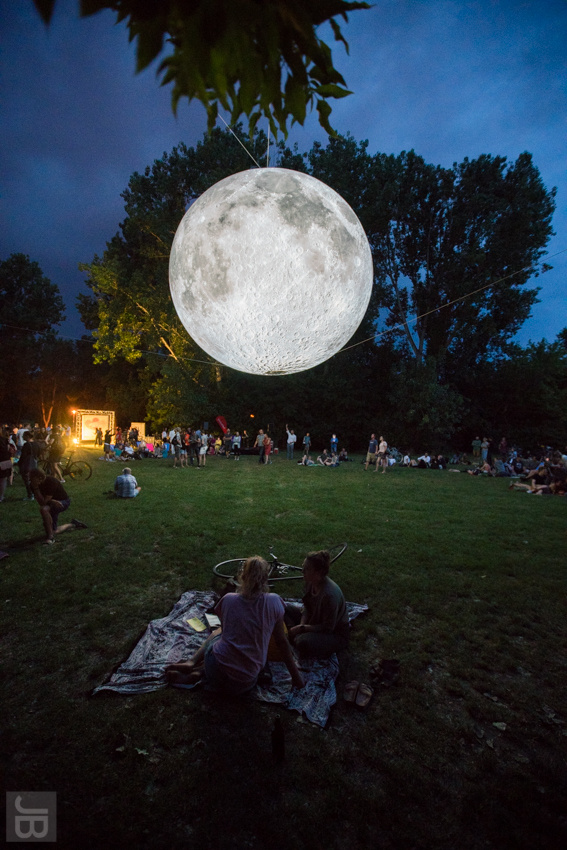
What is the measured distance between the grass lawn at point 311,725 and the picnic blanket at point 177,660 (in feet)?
0.37

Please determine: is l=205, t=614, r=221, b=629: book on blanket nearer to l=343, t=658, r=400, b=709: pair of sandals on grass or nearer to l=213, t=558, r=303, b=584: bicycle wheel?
l=213, t=558, r=303, b=584: bicycle wheel

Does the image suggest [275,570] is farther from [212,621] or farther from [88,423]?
[88,423]

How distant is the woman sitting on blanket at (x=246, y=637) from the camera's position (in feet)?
10.5

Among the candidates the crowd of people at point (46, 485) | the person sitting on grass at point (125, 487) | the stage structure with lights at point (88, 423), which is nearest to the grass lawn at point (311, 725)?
the crowd of people at point (46, 485)

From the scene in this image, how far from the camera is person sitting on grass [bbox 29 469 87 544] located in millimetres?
6793

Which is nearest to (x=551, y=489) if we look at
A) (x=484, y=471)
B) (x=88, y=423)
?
(x=484, y=471)

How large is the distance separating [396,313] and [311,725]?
30.9m

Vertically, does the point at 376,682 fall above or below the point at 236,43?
below

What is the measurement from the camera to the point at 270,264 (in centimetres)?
288

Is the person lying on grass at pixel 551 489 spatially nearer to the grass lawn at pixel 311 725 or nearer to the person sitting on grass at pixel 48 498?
the grass lawn at pixel 311 725

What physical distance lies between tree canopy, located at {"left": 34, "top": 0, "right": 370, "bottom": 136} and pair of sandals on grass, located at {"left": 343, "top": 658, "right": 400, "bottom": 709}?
416cm

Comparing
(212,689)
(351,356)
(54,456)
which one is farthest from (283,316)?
(351,356)

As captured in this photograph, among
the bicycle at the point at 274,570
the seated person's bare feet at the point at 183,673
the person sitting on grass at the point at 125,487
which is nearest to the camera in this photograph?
the seated person's bare feet at the point at 183,673

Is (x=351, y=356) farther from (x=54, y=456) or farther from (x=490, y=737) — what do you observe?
(x=490, y=737)
